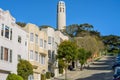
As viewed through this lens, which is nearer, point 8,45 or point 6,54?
point 6,54

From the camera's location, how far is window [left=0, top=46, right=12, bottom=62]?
4734 cm

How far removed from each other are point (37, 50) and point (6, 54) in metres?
17.6

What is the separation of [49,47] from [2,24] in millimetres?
25674

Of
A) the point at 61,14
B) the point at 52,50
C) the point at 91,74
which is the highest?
the point at 61,14

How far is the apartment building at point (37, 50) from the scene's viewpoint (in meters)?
62.7

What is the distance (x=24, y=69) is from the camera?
54156 millimetres

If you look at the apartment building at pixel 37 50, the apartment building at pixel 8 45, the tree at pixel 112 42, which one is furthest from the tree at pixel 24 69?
the tree at pixel 112 42

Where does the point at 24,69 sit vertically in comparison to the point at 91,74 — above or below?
above

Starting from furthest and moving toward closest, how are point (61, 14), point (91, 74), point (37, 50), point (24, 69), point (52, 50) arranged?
point (61, 14) < point (52, 50) < point (91, 74) < point (37, 50) < point (24, 69)

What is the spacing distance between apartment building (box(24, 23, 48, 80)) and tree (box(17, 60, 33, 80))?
653 centimetres

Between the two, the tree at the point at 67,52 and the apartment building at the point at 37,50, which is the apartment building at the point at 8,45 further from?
the tree at the point at 67,52

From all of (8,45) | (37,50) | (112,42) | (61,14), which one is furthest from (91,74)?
(61,14)

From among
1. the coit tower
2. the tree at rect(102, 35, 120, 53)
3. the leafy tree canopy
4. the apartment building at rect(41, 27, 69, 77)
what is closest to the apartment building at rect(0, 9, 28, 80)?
the leafy tree canopy

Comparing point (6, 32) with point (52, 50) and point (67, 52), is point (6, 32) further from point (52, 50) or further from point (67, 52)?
point (52, 50)
